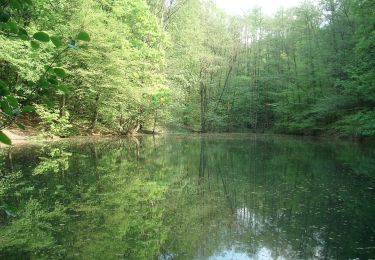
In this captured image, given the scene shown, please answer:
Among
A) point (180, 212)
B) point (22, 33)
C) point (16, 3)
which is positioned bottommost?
point (180, 212)

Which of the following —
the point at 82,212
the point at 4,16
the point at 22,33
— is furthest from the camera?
the point at 82,212

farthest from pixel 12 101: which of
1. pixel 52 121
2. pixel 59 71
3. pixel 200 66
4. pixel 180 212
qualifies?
pixel 200 66

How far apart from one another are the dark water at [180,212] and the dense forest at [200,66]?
125 inches

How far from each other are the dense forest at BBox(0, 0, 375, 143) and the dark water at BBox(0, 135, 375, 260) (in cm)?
317

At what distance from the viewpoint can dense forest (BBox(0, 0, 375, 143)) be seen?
19.8 m

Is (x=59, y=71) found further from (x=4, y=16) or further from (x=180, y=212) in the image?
(x=180, y=212)

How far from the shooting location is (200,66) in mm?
35969

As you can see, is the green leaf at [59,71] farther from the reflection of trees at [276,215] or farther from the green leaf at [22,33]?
the reflection of trees at [276,215]

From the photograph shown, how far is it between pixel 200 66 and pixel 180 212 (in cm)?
3071

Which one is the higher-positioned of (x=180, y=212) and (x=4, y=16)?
(x=4, y=16)

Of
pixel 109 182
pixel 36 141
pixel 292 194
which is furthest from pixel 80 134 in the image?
pixel 292 194

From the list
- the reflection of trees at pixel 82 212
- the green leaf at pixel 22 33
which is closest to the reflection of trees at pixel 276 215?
the reflection of trees at pixel 82 212

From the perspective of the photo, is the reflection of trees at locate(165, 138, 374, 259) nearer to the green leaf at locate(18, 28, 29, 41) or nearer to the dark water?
the dark water

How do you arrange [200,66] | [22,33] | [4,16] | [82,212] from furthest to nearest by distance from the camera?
[200,66] → [82,212] → [22,33] → [4,16]
